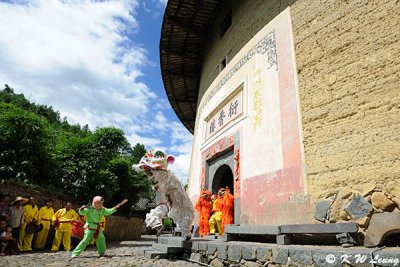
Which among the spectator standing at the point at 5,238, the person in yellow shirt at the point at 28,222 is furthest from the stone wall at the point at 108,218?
the spectator standing at the point at 5,238

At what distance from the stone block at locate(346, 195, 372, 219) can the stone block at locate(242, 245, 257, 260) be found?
146cm

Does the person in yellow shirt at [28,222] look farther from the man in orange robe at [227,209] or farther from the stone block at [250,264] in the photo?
the stone block at [250,264]

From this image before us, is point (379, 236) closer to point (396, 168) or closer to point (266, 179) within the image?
point (396, 168)

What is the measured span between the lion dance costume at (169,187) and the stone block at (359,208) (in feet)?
9.83

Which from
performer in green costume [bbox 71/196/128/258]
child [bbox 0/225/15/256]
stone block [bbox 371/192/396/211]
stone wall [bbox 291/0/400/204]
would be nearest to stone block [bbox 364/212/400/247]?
stone block [bbox 371/192/396/211]

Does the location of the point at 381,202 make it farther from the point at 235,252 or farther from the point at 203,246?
the point at 203,246

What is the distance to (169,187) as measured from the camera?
5734 millimetres

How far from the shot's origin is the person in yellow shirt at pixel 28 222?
23.4 feet

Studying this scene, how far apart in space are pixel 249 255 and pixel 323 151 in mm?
2026

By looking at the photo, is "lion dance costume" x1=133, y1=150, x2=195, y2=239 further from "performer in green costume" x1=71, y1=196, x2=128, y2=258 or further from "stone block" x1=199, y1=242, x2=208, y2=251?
"performer in green costume" x1=71, y1=196, x2=128, y2=258

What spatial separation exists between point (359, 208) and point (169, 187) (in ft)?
11.0

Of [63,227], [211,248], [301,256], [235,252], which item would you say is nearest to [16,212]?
[63,227]

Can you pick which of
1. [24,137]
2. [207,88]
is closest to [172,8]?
[207,88]

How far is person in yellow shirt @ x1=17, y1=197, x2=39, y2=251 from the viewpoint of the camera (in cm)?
714
